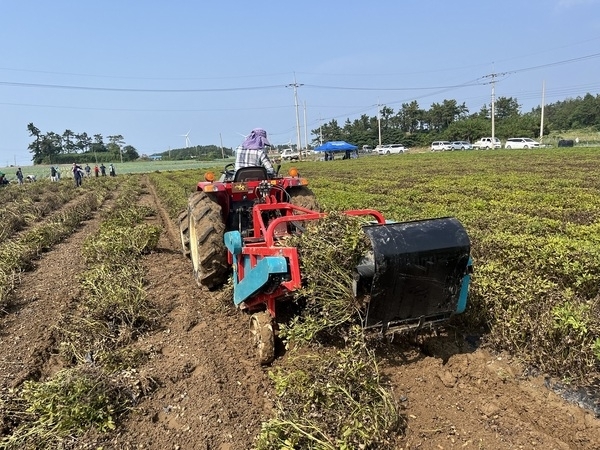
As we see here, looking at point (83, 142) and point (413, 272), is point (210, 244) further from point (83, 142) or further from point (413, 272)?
point (83, 142)

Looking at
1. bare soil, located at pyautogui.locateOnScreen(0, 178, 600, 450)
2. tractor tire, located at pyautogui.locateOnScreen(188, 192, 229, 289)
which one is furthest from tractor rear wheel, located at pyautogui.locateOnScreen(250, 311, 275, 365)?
tractor tire, located at pyautogui.locateOnScreen(188, 192, 229, 289)

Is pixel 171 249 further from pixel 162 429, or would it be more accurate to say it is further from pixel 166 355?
pixel 162 429

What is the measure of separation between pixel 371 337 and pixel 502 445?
1.11 metres

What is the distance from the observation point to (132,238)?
784 cm

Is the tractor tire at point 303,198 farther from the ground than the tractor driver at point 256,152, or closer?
closer

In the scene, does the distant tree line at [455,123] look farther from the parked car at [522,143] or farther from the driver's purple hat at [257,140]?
the driver's purple hat at [257,140]

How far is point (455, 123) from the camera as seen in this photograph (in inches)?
2869

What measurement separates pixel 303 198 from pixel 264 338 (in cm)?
238

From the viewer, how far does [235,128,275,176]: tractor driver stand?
6129mm

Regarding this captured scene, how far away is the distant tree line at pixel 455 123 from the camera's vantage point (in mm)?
67188

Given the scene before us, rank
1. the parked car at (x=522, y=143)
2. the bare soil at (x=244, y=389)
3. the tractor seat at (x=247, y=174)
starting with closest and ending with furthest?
the bare soil at (x=244, y=389) < the tractor seat at (x=247, y=174) < the parked car at (x=522, y=143)

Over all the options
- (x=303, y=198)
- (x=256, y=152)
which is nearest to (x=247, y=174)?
(x=256, y=152)

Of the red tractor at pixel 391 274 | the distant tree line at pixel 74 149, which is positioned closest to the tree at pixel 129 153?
the distant tree line at pixel 74 149

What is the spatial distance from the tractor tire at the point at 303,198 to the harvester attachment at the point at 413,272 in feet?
7.77
